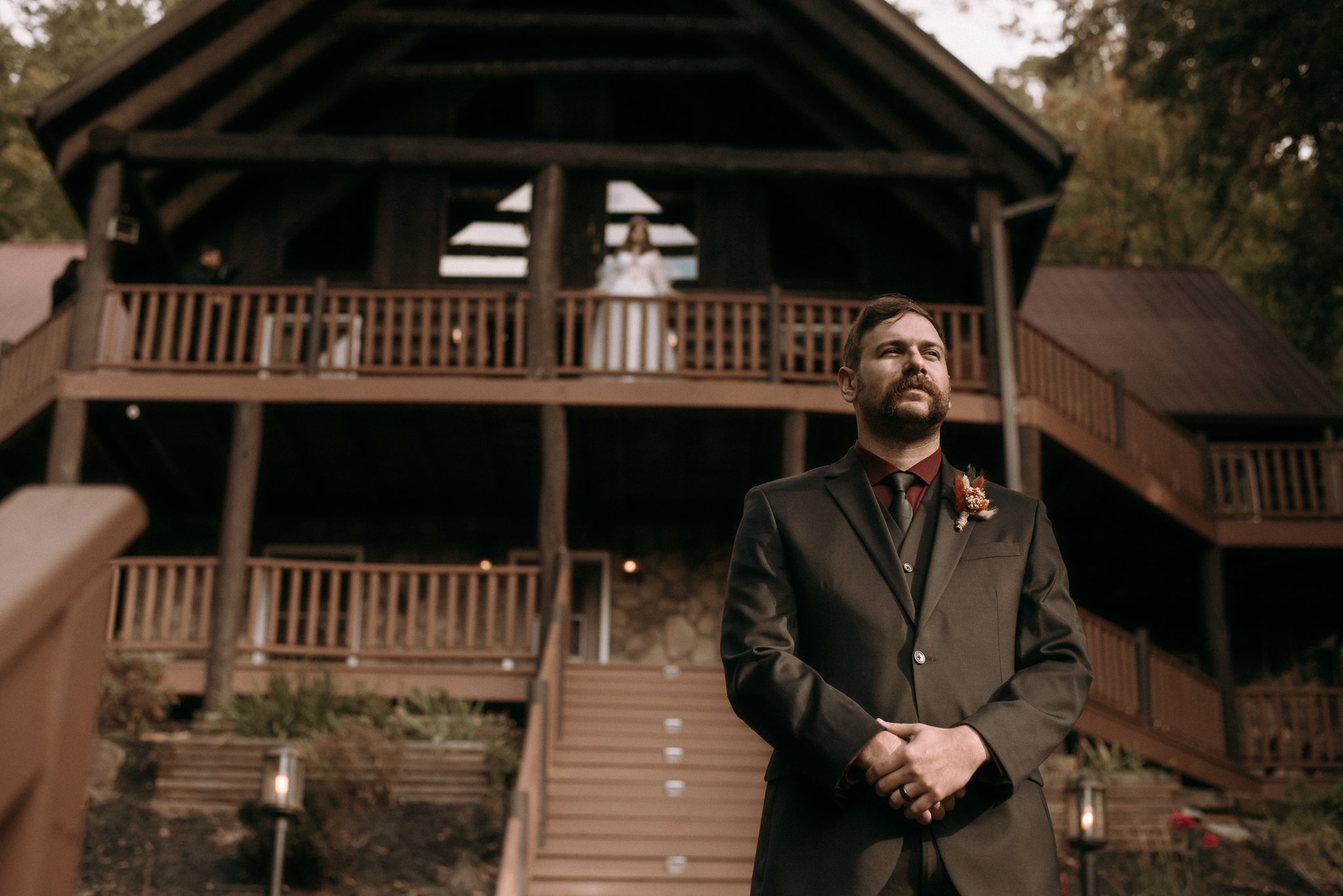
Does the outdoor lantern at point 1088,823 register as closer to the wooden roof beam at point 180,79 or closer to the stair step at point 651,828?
the stair step at point 651,828

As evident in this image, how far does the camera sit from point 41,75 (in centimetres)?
2864

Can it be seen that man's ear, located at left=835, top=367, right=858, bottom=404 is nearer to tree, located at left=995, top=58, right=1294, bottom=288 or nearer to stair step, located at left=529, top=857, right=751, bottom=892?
stair step, located at left=529, top=857, right=751, bottom=892

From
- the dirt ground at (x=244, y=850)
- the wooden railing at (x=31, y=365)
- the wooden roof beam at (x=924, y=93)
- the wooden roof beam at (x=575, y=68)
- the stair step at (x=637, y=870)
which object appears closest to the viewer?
the stair step at (x=637, y=870)

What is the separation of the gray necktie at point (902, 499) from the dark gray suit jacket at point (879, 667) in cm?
5

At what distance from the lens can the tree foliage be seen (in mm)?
14273

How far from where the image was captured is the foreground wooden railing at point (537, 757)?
8.27m

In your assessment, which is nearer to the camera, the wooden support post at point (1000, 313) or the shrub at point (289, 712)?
the shrub at point (289, 712)

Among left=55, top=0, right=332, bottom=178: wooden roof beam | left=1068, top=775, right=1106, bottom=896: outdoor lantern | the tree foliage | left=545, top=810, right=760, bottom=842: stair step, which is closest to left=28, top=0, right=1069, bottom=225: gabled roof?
left=55, top=0, right=332, bottom=178: wooden roof beam

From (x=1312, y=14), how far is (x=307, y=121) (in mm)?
10591

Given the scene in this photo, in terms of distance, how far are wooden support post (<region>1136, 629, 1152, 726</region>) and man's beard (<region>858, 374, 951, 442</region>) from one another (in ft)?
35.8

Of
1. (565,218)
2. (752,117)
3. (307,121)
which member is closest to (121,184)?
(307,121)

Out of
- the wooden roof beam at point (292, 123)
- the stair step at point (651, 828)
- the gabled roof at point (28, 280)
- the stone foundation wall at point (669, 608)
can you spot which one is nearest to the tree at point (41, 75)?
the gabled roof at point (28, 280)

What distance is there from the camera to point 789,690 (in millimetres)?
2822

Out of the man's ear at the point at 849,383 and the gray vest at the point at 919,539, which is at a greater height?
the man's ear at the point at 849,383
